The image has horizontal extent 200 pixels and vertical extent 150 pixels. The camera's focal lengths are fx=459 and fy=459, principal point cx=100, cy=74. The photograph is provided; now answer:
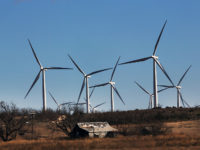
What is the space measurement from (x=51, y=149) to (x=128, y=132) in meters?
33.6

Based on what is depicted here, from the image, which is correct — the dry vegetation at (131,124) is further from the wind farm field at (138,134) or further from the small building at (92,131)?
the small building at (92,131)

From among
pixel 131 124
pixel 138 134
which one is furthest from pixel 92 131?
pixel 131 124

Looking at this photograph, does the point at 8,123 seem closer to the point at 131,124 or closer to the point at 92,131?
the point at 92,131

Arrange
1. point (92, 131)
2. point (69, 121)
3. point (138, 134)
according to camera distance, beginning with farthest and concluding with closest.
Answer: point (69, 121), point (138, 134), point (92, 131)

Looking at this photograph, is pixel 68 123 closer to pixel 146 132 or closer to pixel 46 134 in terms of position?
pixel 46 134

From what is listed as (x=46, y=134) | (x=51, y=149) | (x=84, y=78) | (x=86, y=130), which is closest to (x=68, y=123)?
(x=46, y=134)

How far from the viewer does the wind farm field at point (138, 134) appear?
54.0m

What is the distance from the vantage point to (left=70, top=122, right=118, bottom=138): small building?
73.8 meters

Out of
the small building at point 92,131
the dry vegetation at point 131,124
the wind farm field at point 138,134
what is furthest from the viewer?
the dry vegetation at point 131,124

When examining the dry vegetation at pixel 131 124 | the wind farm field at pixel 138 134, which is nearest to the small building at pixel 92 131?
the wind farm field at pixel 138 134

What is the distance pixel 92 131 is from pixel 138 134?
973cm

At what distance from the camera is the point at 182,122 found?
323 feet

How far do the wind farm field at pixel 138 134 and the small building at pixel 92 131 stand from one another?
1.79m

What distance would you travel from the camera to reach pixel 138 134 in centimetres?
7925
